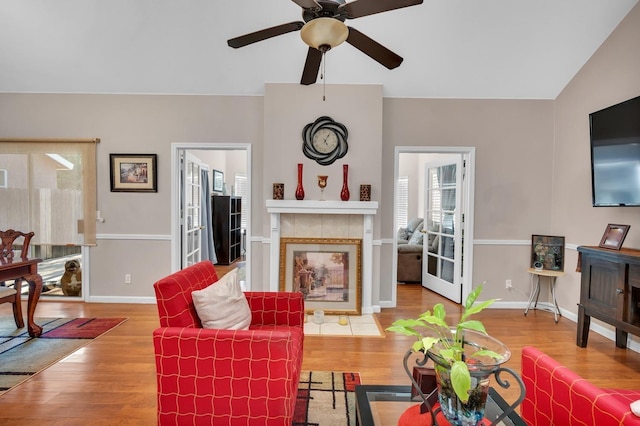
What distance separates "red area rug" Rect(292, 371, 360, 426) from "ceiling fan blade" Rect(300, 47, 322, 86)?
2167 millimetres

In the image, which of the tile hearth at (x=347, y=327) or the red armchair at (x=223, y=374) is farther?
the tile hearth at (x=347, y=327)

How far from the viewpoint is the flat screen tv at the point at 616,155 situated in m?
2.71

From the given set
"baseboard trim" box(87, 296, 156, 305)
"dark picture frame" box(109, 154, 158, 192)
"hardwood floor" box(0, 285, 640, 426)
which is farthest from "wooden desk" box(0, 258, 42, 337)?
"dark picture frame" box(109, 154, 158, 192)

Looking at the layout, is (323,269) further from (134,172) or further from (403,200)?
(403,200)

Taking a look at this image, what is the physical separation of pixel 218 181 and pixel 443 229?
182 inches

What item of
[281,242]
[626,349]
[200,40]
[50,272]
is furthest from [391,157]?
[50,272]

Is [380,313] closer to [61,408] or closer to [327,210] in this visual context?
[327,210]

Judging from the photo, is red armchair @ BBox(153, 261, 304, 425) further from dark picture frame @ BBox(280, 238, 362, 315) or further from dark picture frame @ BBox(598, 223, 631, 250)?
dark picture frame @ BBox(598, 223, 631, 250)

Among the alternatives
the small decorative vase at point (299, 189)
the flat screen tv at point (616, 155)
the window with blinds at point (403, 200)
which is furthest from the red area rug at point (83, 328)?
the window with blinds at point (403, 200)

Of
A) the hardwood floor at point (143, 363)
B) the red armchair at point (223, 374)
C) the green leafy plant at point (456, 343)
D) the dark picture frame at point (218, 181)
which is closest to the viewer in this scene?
the green leafy plant at point (456, 343)

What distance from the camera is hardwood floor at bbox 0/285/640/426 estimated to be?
6.81 ft

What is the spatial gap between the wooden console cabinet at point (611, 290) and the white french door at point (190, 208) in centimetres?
428

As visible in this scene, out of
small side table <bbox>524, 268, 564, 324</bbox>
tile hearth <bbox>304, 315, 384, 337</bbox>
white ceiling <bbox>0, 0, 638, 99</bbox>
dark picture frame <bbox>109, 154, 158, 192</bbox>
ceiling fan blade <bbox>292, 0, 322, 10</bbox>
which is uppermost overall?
white ceiling <bbox>0, 0, 638, 99</bbox>

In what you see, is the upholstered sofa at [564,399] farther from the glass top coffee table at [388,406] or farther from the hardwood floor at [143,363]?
the hardwood floor at [143,363]
